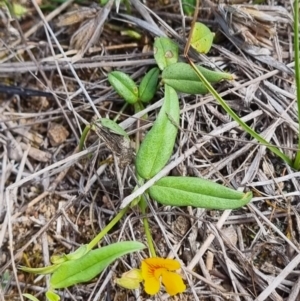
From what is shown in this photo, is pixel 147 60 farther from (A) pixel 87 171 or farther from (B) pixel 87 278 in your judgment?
(B) pixel 87 278

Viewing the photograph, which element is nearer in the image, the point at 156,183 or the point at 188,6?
the point at 156,183

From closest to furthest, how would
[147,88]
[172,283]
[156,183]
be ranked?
[172,283] < [156,183] < [147,88]

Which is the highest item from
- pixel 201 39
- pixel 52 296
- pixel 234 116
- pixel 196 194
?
pixel 201 39

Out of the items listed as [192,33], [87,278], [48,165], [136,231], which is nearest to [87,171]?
[48,165]

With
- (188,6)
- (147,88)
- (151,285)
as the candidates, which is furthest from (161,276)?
(188,6)

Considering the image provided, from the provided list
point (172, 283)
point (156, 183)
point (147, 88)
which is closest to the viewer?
point (172, 283)

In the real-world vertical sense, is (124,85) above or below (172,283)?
above

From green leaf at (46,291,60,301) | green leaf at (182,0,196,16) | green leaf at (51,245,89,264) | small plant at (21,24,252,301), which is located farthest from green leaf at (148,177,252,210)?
green leaf at (182,0,196,16)

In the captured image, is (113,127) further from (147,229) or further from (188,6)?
A: (188,6)
